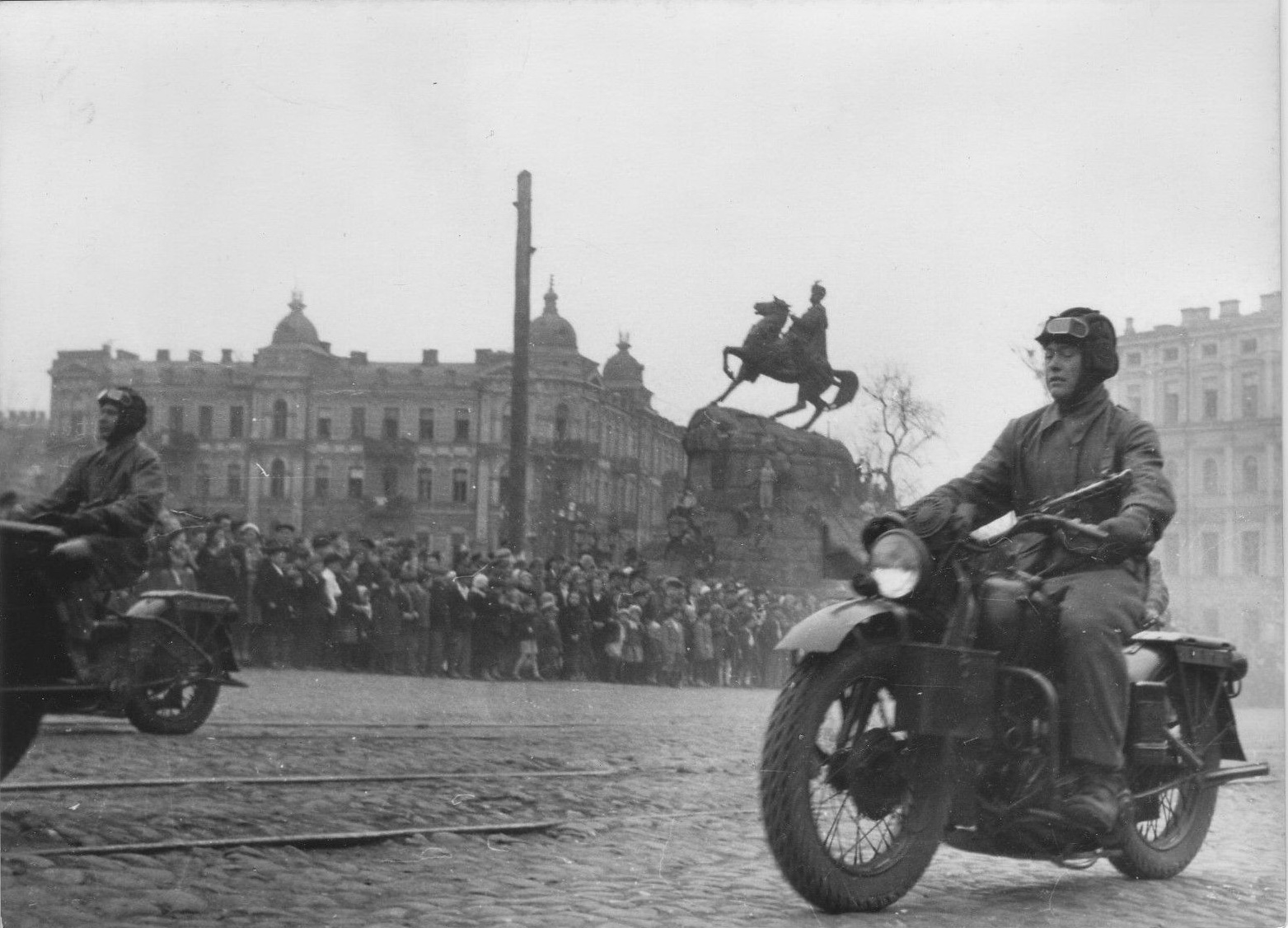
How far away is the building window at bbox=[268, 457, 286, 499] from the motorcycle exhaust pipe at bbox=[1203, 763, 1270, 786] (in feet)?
17.9

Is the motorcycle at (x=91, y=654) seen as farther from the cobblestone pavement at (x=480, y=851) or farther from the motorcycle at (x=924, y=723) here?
the motorcycle at (x=924, y=723)

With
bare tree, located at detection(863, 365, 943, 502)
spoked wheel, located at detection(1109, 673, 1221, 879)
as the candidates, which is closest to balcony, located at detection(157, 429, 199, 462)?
bare tree, located at detection(863, 365, 943, 502)

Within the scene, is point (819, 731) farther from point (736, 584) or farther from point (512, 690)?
point (736, 584)

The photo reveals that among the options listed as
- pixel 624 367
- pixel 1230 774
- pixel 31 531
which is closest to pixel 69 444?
pixel 31 531

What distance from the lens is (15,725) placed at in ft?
17.4

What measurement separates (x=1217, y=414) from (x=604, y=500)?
473cm

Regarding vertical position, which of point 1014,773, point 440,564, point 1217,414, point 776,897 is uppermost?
point 1217,414

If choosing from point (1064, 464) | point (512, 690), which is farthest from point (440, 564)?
point (1064, 464)

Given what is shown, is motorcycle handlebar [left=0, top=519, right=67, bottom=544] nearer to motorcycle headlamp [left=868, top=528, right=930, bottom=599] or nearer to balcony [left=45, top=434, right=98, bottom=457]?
balcony [left=45, top=434, right=98, bottom=457]

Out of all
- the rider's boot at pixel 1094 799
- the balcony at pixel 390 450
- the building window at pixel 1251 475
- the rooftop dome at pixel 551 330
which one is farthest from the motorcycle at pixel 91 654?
the building window at pixel 1251 475

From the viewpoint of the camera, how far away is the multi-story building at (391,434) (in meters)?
7.07

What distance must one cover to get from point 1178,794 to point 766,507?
777cm

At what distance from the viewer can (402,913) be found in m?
3.92

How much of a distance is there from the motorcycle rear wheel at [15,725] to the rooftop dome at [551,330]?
11.7 ft
